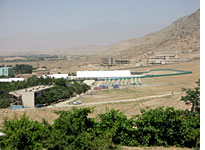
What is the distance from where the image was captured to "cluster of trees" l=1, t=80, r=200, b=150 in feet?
23.5

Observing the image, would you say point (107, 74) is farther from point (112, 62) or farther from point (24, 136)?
Result: point (24, 136)

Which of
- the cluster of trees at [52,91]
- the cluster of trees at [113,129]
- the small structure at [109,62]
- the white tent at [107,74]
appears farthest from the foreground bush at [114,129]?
the small structure at [109,62]

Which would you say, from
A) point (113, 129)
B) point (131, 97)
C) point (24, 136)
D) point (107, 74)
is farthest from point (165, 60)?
point (24, 136)

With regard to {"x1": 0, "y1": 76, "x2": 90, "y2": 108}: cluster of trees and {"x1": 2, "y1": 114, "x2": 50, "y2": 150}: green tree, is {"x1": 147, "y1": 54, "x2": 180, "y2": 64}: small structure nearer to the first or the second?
{"x1": 0, "y1": 76, "x2": 90, "y2": 108}: cluster of trees

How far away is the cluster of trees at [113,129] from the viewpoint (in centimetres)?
716

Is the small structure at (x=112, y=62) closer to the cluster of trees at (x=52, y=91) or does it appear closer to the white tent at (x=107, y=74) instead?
the white tent at (x=107, y=74)

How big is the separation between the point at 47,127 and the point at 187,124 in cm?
454

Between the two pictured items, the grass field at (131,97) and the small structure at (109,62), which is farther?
the small structure at (109,62)

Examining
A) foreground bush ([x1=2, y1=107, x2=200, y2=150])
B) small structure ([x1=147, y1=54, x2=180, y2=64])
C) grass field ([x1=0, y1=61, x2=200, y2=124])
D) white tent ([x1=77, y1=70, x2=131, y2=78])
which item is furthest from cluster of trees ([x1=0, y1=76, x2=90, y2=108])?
small structure ([x1=147, y1=54, x2=180, y2=64])

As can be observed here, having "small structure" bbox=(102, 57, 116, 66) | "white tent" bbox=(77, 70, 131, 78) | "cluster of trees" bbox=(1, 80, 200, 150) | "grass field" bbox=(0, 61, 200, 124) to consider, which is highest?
"small structure" bbox=(102, 57, 116, 66)

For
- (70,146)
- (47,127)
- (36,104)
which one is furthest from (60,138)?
(36,104)
